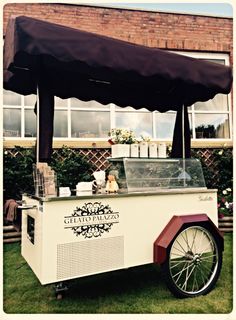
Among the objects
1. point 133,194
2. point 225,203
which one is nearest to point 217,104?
point 225,203

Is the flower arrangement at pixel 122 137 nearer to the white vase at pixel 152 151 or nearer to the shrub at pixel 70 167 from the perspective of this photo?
the white vase at pixel 152 151

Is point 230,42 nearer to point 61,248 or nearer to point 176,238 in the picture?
point 176,238

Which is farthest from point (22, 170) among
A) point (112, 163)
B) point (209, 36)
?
point (209, 36)

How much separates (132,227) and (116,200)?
289 mm

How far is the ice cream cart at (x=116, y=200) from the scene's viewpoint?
235 centimetres

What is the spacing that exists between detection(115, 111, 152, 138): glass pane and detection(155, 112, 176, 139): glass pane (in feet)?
0.57

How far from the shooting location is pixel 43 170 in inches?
107

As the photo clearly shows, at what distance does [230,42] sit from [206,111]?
1800 mm

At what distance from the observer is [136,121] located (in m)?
7.07

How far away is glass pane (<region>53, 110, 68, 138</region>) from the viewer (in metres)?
6.57

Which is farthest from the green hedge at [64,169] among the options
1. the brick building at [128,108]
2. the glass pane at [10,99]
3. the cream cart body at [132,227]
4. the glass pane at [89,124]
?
the cream cart body at [132,227]

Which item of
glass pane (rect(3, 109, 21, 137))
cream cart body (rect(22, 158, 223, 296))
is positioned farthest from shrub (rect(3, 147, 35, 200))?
cream cart body (rect(22, 158, 223, 296))

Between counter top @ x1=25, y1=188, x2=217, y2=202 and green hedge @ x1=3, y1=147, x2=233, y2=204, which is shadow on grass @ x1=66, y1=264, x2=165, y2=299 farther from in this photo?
green hedge @ x1=3, y1=147, x2=233, y2=204

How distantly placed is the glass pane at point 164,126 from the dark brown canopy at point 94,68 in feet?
10.3
